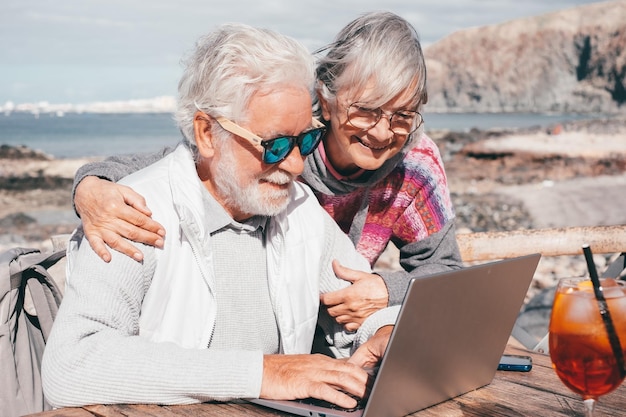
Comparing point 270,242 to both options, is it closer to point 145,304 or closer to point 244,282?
point 244,282

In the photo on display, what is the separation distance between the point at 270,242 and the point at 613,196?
54.9 ft

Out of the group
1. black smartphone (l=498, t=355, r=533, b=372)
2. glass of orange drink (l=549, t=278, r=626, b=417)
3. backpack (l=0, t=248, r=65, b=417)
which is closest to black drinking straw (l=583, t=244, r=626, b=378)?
glass of orange drink (l=549, t=278, r=626, b=417)

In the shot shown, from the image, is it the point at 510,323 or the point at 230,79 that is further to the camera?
the point at 230,79

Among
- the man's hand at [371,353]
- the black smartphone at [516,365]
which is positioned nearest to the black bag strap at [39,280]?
the man's hand at [371,353]

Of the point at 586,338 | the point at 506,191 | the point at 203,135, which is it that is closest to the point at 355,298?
the point at 203,135

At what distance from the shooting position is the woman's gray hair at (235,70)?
214cm

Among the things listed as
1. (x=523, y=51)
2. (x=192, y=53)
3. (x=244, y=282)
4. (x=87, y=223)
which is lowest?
(x=523, y=51)

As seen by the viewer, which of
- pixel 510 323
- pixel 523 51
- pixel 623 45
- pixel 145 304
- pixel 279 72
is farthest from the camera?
pixel 523 51

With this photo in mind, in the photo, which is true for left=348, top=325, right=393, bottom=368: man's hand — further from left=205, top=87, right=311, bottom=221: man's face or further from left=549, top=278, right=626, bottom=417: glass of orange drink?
left=549, top=278, right=626, bottom=417: glass of orange drink

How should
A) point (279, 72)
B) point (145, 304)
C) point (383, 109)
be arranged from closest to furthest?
point (145, 304) → point (279, 72) → point (383, 109)

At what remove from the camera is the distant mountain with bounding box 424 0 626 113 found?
96.4 m

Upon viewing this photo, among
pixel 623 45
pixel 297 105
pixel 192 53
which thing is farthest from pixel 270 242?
pixel 623 45

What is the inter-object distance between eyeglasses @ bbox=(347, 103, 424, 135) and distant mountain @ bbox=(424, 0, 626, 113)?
96.2 meters

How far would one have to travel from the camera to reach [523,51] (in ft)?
370
